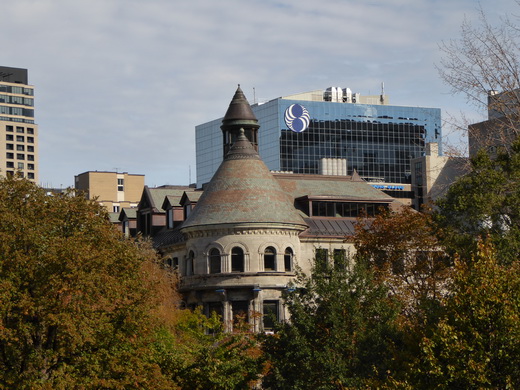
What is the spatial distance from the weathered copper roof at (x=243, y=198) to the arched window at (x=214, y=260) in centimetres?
204

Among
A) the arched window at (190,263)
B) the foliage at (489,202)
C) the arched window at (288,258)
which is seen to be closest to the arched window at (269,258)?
the arched window at (288,258)

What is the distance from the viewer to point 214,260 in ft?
254

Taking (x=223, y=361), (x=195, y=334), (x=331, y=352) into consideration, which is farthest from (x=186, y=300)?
(x=331, y=352)

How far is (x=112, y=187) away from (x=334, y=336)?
146754 millimetres

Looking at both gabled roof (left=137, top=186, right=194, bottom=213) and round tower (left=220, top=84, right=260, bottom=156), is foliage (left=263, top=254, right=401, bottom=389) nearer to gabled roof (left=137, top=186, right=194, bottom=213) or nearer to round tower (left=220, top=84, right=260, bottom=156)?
round tower (left=220, top=84, right=260, bottom=156)

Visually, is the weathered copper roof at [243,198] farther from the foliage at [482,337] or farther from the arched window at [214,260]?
the foliage at [482,337]

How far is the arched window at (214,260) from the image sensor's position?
77312mm

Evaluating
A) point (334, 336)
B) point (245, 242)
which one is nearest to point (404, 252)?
point (245, 242)

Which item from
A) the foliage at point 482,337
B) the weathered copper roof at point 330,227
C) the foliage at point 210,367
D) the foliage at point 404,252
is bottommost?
the foliage at point 210,367

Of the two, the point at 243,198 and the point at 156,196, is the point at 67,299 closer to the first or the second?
the point at 243,198

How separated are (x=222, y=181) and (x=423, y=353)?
4530 cm

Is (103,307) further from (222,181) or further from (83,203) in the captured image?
(222,181)

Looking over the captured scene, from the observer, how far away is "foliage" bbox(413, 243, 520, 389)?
32.3 metres

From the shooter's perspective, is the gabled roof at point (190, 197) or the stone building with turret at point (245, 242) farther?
the gabled roof at point (190, 197)
